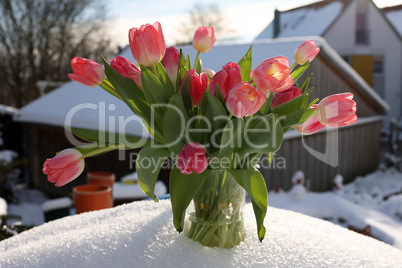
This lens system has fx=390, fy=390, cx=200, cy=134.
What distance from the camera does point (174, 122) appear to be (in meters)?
0.99

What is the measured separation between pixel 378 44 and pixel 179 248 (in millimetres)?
16992

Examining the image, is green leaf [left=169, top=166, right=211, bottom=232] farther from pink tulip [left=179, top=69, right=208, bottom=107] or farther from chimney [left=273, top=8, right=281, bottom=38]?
chimney [left=273, top=8, right=281, bottom=38]

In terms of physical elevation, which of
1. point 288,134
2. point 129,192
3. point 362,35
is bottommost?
point 129,192

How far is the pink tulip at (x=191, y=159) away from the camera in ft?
2.92

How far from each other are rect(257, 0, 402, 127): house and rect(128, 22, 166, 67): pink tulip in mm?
14853

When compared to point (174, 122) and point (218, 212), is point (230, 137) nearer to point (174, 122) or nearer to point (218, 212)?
point (174, 122)

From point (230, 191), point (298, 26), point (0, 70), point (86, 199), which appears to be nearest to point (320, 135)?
point (86, 199)

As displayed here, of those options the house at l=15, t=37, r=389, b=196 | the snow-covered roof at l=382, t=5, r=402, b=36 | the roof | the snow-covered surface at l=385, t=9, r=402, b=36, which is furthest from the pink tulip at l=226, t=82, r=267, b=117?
the snow-covered roof at l=382, t=5, r=402, b=36

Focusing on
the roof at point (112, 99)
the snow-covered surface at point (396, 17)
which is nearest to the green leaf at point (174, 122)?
the roof at point (112, 99)

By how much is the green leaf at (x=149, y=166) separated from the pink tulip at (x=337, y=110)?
41 cm

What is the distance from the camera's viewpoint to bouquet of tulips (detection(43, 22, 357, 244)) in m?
0.95

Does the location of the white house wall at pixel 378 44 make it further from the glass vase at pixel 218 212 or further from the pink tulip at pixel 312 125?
the glass vase at pixel 218 212

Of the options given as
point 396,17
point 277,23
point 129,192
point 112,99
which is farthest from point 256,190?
point 396,17

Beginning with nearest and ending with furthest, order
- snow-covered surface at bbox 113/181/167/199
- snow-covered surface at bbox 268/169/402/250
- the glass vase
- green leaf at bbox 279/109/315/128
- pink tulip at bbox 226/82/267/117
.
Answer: pink tulip at bbox 226/82/267/117 → green leaf at bbox 279/109/315/128 → the glass vase → snow-covered surface at bbox 113/181/167/199 → snow-covered surface at bbox 268/169/402/250
